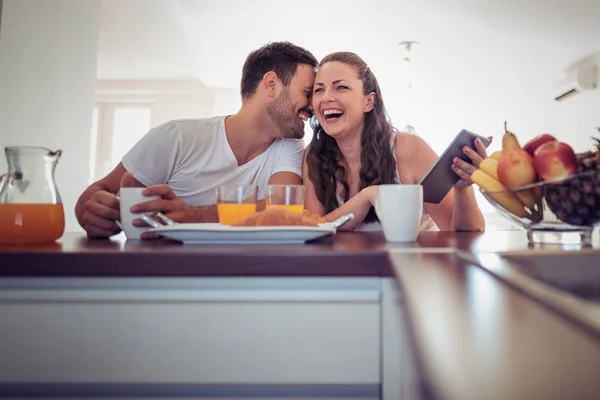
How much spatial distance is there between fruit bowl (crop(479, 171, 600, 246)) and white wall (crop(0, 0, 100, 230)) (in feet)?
9.34

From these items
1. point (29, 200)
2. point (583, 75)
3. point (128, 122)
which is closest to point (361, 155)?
point (29, 200)

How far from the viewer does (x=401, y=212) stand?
0.96m

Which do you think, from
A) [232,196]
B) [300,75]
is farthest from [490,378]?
[300,75]

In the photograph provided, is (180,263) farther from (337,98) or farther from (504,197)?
(337,98)

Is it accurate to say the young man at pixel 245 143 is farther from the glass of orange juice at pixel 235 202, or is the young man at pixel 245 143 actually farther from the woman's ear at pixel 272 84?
the glass of orange juice at pixel 235 202

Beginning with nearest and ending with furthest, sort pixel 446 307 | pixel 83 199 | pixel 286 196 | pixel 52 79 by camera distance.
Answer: pixel 446 307 < pixel 286 196 < pixel 83 199 < pixel 52 79

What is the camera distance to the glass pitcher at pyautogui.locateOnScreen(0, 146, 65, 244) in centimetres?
87

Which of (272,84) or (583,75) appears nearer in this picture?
(272,84)

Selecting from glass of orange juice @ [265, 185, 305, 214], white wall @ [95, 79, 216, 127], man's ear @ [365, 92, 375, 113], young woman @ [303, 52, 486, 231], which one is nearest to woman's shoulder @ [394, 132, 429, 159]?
young woman @ [303, 52, 486, 231]

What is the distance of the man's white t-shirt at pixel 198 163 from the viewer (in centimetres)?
190

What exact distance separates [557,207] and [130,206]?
0.80 m

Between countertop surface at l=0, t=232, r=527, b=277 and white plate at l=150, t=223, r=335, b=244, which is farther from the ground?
white plate at l=150, t=223, r=335, b=244

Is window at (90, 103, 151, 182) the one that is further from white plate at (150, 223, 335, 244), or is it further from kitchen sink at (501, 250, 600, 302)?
kitchen sink at (501, 250, 600, 302)

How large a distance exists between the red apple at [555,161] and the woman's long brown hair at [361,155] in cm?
111
